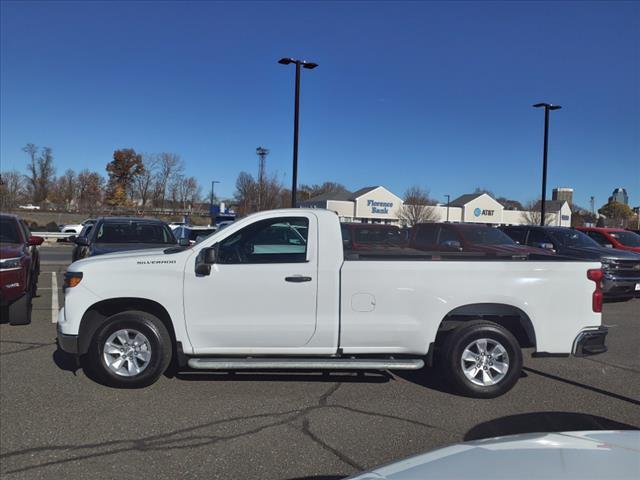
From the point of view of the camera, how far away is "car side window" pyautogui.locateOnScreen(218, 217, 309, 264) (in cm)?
547

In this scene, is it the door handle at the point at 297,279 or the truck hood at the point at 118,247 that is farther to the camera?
the truck hood at the point at 118,247

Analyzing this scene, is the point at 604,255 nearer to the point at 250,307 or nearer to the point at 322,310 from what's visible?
the point at 322,310

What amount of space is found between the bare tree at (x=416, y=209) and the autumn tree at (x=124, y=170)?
146 feet

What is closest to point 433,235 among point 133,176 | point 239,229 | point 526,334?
point 526,334

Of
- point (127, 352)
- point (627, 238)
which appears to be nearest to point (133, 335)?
point (127, 352)

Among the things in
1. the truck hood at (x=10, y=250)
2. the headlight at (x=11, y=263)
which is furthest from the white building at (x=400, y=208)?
the headlight at (x=11, y=263)

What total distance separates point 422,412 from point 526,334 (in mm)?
1608

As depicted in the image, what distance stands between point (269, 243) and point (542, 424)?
3.12 metres

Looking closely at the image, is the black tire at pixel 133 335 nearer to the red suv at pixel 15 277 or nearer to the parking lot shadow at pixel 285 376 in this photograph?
the parking lot shadow at pixel 285 376

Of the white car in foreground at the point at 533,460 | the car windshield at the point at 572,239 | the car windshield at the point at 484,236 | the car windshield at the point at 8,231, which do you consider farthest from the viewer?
the car windshield at the point at 572,239

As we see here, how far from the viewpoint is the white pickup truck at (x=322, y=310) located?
17.6 feet

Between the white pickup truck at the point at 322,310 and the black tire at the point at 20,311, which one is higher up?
the white pickup truck at the point at 322,310

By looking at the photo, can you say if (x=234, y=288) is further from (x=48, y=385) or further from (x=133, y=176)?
(x=133, y=176)

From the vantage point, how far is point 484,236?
11.8 meters
